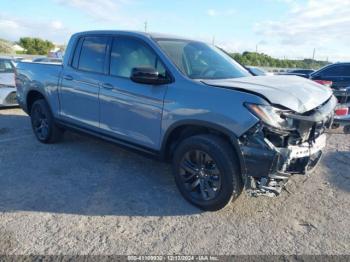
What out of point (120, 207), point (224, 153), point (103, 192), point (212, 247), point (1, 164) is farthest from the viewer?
point (1, 164)

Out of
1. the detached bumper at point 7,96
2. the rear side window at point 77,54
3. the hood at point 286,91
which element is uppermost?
the rear side window at point 77,54

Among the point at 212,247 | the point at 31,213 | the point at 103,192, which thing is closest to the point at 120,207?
the point at 103,192

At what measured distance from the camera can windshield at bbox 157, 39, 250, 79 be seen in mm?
4043

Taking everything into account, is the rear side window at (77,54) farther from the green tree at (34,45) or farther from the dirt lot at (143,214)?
the green tree at (34,45)

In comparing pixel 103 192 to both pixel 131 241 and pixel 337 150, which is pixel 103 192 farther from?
pixel 337 150

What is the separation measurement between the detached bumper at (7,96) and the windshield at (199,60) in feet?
20.7

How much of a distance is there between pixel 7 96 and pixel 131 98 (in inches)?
245

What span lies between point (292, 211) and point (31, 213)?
2.81 m

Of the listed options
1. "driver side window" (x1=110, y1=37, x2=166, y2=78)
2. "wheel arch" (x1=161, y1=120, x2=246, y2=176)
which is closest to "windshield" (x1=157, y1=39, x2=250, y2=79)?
"driver side window" (x1=110, y1=37, x2=166, y2=78)

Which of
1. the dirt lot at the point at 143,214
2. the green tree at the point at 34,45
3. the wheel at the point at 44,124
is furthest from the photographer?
the green tree at the point at 34,45

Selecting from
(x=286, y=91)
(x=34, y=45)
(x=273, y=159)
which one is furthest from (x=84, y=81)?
(x=34, y=45)

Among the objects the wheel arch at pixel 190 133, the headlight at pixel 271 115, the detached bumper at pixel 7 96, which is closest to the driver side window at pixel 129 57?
the wheel arch at pixel 190 133

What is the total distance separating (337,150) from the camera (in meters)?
5.88

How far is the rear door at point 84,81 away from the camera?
475 centimetres
